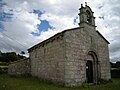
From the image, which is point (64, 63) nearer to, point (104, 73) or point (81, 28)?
point (81, 28)

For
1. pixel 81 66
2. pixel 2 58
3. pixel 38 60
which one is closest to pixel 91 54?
pixel 81 66

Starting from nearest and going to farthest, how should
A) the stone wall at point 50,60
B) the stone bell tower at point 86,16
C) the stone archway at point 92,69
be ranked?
the stone wall at point 50,60, the stone bell tower at point 86,16, the stone archway at point 92,69

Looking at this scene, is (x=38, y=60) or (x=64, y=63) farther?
(x=38, y=60)

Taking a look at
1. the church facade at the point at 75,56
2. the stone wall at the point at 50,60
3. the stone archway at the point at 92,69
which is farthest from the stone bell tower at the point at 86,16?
the stone wall at the point at 50,60

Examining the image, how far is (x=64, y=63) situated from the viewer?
12414 millimetres

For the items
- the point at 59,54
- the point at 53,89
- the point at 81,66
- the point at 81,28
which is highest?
the point at 81,28

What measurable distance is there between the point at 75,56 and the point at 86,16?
5.09m

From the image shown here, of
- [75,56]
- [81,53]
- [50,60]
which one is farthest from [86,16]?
[50,60]

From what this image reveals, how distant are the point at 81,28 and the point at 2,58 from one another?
3926 cm

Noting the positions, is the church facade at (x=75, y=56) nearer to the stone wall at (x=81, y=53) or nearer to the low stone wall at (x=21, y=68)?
the stone wall at (x=81, y=53)

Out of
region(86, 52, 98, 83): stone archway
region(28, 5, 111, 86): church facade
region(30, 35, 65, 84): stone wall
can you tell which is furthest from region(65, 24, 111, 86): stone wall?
region(30, 35, 65, 84): stone wall

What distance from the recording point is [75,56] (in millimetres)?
13398

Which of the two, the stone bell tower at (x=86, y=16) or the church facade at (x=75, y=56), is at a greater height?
the stone bell tower at (x=86, y=16)

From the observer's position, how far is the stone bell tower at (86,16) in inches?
614
